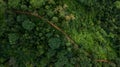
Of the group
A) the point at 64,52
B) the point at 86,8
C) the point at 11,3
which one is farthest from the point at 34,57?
the point at 86,8

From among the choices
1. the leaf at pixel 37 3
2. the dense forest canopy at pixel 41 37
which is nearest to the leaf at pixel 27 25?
the dense forest canopy at pixel 41 37

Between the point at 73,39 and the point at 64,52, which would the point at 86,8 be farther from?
the point at 64,52

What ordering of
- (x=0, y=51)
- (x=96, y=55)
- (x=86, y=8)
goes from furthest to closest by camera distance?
1. (x=86, y=8)
2. (x=96, y=55)
3. (x=0, y=51)

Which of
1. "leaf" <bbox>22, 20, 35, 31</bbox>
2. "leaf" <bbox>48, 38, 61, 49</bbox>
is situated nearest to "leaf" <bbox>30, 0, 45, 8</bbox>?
"leaf" <bbox>22, 20, 35, 31</bbox>

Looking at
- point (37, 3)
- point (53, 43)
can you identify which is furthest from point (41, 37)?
A: point (37, 3)

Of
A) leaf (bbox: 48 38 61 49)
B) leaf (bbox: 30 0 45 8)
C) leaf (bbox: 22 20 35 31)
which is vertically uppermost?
leaf (bbox: 30 0 45 8)

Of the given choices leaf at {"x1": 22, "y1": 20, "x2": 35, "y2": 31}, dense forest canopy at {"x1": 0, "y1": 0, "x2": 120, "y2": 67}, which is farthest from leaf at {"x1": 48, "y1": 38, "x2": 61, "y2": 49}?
leaf at {"x1": 22, "y1": 20, "x2": 35, "y2": 31}

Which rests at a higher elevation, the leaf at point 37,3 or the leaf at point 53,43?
the leaf at point 37,3

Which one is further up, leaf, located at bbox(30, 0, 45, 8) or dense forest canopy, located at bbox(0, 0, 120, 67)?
leaf, located at bbox(30, 0, 45, 8)

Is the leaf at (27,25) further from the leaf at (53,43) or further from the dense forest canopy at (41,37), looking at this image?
the leaf at (53,43)

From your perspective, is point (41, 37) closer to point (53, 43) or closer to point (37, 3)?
point (53, 43)

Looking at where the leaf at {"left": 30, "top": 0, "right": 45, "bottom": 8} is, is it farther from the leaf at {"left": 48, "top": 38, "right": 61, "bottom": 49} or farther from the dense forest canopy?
the leaf at {"left": 48, "top": 38, "right": 61, "bottom": 49}
